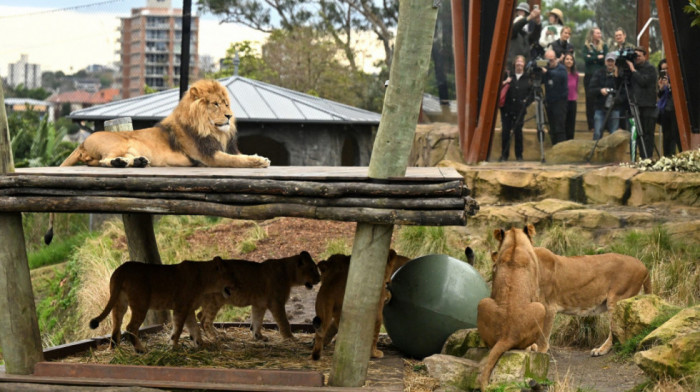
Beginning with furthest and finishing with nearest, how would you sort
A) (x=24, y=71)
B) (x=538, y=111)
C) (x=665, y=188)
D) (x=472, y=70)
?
1. (x=24, y=71)
2. (x=472, y=70)
3. (x=538, y=111)
4. (x=665, y=188)

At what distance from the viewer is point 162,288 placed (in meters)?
8.00

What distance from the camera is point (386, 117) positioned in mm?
6652

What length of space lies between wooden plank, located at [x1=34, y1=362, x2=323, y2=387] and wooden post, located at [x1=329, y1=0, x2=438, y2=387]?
27 cm

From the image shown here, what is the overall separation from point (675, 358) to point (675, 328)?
552 millimetres

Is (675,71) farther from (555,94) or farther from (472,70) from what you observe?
(472,70)

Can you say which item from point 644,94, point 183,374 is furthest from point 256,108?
point 183,374

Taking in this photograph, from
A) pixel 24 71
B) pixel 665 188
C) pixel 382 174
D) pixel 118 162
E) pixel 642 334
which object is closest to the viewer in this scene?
→ pixel 382 174

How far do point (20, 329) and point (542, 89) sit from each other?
13097 mm

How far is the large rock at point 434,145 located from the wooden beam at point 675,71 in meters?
5.67

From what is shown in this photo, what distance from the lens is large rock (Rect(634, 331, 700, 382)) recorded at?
7023 mm

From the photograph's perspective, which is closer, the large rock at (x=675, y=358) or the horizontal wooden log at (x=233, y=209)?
the horizontal wooden log at (x=233, y=209)

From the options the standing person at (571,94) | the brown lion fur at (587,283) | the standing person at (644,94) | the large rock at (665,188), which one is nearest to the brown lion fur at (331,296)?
the brown lion fur at (587,283)

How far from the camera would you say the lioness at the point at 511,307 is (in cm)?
712

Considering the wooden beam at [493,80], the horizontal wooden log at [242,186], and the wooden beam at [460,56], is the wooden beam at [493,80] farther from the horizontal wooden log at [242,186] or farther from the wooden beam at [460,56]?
the horizontal wooden log at [242,186]
